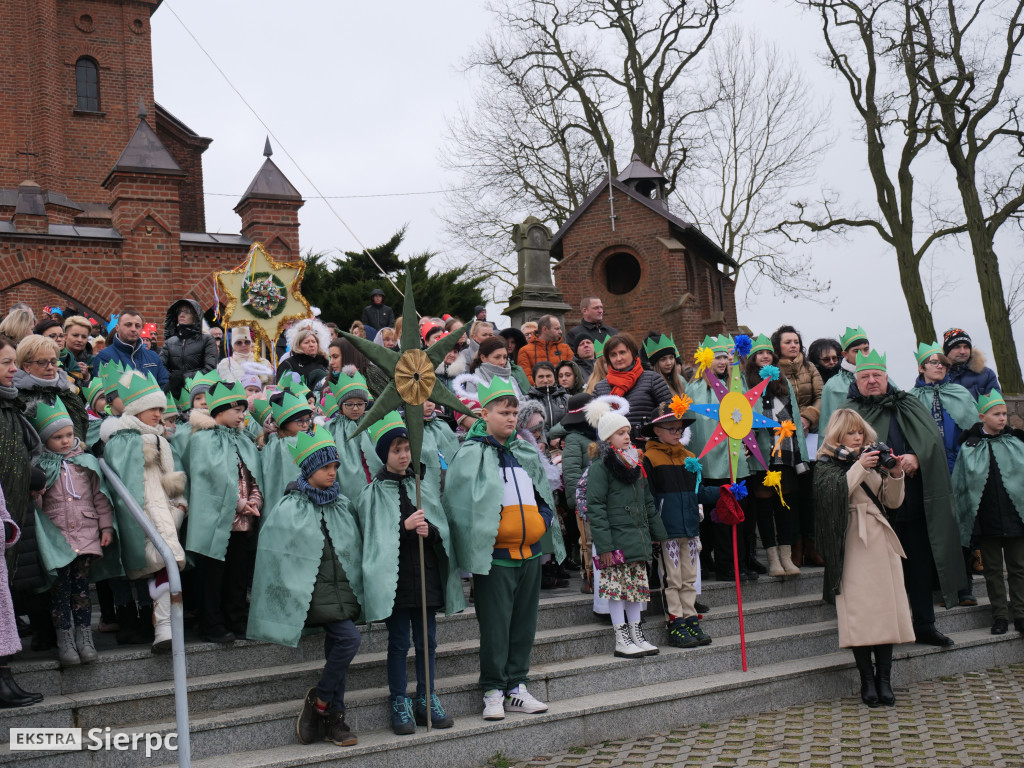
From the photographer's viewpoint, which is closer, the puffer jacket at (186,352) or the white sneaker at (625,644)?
the white sneaker at (625,644)

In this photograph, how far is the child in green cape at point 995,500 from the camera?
7543mm

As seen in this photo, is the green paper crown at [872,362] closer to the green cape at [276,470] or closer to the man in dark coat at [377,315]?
the green cape at [276,470]

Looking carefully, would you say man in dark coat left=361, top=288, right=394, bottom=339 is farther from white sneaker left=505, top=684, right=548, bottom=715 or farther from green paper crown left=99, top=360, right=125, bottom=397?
white sneaker left=505, top=684, right=548, bottom=715

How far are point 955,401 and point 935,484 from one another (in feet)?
4.31

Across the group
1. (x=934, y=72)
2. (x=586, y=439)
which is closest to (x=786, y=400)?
(x=586, y=439)

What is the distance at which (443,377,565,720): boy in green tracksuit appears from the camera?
567 centimetres

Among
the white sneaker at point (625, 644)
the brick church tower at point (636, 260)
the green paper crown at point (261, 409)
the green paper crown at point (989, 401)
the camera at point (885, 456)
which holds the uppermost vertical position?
the brick church tower at point (636, 260)

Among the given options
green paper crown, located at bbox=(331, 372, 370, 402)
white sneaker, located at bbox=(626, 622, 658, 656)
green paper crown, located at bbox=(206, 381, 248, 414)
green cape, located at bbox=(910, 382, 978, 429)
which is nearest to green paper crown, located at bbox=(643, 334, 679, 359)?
green cape, located at bbox=(910, 382, 978, 429)

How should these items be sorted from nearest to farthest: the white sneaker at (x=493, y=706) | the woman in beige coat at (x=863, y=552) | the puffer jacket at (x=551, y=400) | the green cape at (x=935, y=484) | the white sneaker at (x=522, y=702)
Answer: the white sneaker at (x=493, y=706), the white sneaker at (x=522, y=702), the woman in beige coat at (x=863, y=552), the green cape at (x=935, y=484), the puffer jacket at (x=551, y=400)

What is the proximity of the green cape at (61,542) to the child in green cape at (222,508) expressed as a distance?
43 centimetres

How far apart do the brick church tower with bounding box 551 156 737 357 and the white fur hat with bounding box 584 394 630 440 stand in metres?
19.5

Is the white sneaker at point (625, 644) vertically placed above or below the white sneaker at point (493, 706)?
above

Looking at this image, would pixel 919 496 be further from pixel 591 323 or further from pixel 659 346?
pixel 591 323

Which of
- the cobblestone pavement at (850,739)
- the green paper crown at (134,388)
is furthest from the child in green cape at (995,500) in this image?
the green paper crown at (134,388)
